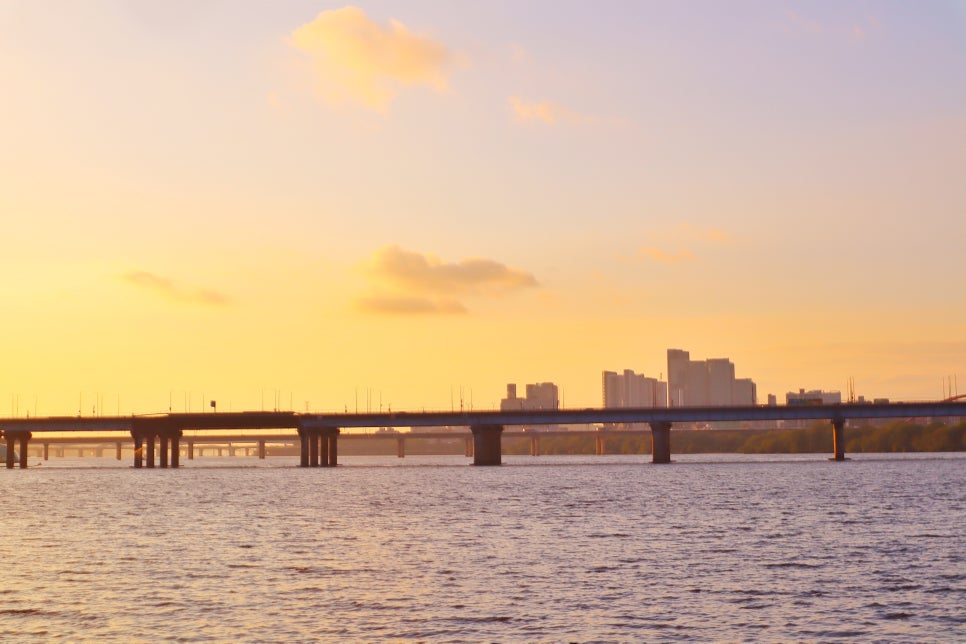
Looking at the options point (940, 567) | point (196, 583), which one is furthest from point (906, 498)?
point (196, 583)

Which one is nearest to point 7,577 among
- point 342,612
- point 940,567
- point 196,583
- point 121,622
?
point 196,583

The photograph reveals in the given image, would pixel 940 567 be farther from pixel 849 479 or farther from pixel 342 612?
pixel 849 479

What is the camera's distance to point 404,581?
5734cm

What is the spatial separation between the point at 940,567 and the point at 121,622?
39.0 m

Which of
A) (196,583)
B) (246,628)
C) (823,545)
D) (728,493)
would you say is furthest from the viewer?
(728,493)

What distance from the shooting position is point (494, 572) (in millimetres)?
60250

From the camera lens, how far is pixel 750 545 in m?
73.2

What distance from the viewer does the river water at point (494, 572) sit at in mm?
44781

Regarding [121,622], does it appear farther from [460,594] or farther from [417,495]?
[417,495]

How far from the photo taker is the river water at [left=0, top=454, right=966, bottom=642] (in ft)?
147

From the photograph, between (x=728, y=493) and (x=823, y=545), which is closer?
(x=823, y=545)

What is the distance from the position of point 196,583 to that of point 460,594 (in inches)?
504

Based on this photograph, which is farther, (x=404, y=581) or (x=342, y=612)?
(x=404, y=581)

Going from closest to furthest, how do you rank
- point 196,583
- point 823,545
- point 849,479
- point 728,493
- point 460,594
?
point 460,594, point 196,583, point 823,545, point 728,493, point 849,479
